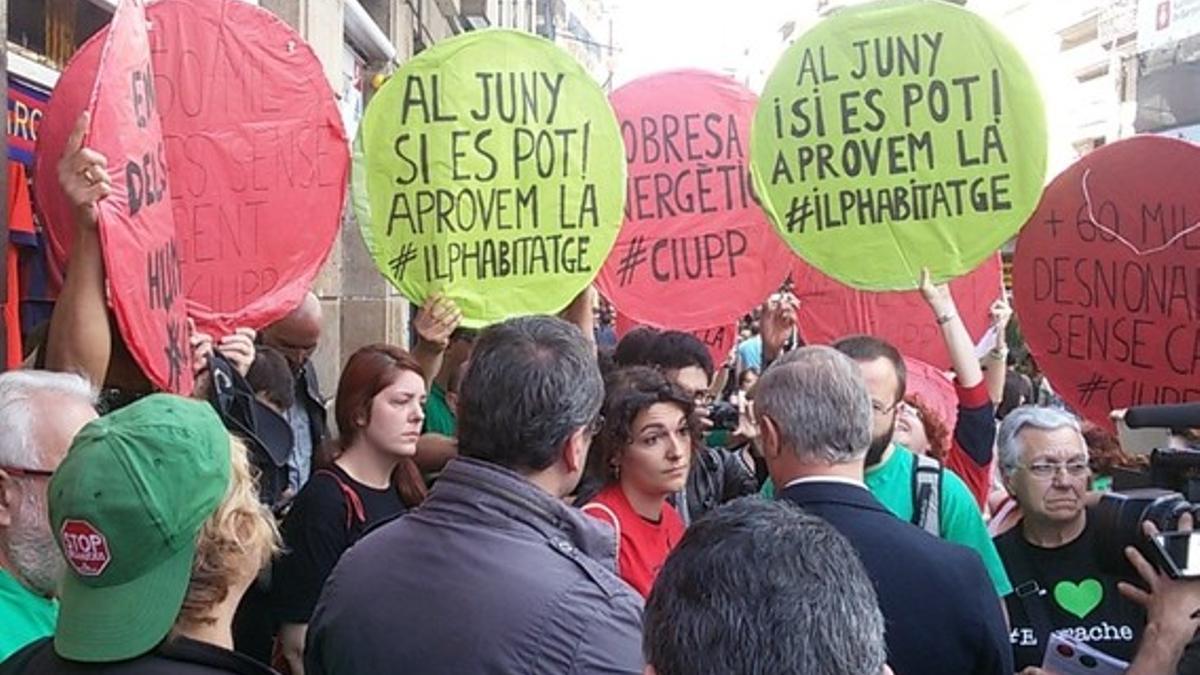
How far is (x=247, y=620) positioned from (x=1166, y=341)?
291 centimetres

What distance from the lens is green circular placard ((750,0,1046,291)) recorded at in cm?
420

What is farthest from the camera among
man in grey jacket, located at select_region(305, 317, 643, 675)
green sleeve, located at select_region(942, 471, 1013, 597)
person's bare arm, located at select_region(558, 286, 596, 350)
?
person's bare arm, located at select_region(558, 286, 596, 350)

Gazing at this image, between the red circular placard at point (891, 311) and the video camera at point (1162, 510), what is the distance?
2.43m

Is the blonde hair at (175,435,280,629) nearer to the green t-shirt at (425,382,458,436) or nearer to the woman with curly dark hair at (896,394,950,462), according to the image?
the woman with curly dark hair at (896,394,950,462)

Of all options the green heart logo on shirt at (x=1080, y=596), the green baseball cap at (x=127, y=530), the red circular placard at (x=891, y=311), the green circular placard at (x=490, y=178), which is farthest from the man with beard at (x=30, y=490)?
the red circular placard at (x=891, y=311)

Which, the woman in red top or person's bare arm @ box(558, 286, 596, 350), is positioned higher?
person's bare arm @ box(558, 286, 596, 350)

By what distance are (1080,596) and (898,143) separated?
5.19 feet

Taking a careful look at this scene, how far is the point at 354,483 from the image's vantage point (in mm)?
3795

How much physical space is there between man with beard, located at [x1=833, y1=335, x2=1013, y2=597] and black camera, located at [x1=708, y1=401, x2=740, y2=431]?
88cm

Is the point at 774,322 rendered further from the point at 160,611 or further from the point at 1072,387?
the point at 160,611

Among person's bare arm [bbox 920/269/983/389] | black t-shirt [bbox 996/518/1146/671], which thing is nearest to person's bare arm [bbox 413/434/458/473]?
person's bare arm [bbox 920/269/983/389]

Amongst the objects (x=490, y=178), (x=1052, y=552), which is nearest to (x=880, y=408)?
(x=1052, y=552)

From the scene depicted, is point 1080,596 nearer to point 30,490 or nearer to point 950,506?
point 950,506

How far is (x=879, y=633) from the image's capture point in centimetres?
139
